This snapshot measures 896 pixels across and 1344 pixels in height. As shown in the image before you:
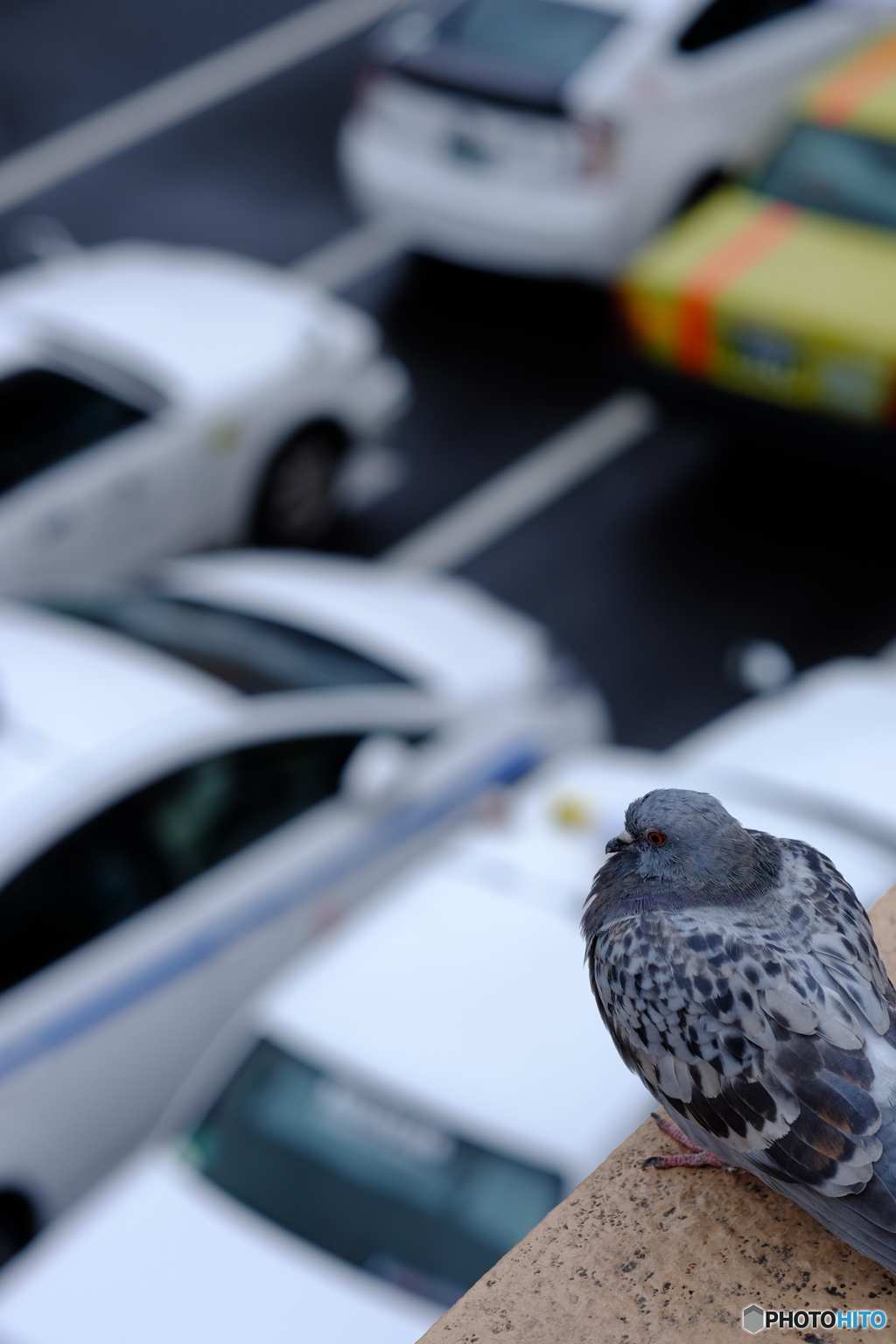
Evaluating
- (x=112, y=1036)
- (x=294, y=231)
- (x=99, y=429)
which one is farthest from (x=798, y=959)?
(x=294, y=231)

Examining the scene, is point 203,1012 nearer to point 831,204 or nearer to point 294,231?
point 831,204

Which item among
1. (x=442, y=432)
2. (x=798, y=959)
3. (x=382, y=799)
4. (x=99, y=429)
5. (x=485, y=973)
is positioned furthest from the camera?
(x=442, y=432)

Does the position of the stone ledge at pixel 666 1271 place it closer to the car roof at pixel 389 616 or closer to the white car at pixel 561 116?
the car roof at pixel 389 616

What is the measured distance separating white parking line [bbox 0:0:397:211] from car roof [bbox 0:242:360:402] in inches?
121

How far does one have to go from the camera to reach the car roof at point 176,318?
7.38 metres

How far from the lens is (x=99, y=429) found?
709cm

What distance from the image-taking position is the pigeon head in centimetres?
235

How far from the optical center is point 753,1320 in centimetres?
227

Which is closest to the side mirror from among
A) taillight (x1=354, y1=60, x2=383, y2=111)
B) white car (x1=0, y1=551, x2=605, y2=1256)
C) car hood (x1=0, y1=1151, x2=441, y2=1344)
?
white car (x1=0, y1=551, x2=605, y2=1256)

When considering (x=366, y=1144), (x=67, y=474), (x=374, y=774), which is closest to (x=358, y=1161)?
(x=366, y=1144)

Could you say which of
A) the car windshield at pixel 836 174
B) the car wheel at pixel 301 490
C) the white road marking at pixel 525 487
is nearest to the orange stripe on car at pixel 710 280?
the car windshield at pixel 836 174

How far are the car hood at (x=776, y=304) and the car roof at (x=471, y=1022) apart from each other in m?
3.50

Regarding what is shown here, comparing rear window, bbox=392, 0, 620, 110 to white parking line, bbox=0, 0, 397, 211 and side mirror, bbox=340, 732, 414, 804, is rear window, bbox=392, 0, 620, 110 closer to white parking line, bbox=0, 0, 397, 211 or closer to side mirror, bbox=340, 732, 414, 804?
white parking line, bbox=0, 0, 397, 211

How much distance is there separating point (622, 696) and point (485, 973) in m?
3.01
